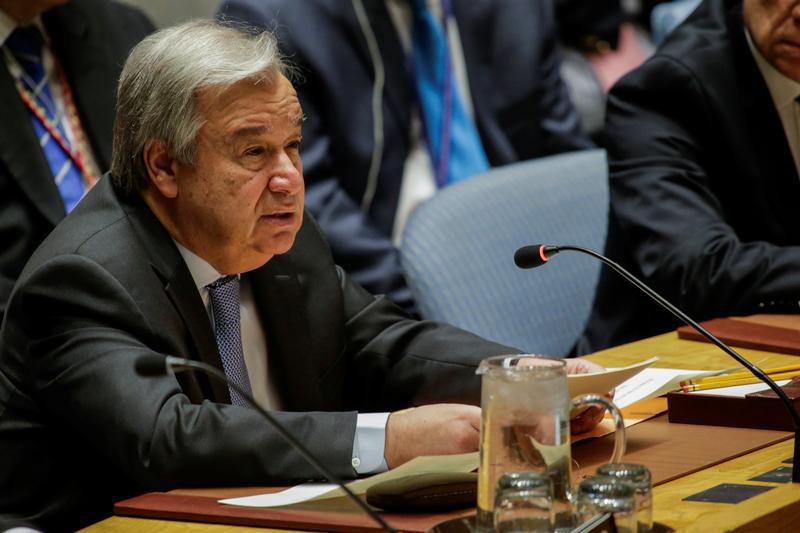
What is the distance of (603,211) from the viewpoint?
10.7 feet

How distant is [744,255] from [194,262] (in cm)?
125

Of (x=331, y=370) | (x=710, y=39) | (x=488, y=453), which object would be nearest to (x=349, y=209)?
(x=710, y=39)

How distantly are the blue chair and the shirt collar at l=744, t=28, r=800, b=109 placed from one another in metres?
0.45

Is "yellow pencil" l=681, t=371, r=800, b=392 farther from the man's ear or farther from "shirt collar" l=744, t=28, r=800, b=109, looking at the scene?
"shirt collar" l=744, t=28, r=800, b=109

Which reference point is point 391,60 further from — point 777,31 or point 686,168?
point 777,31

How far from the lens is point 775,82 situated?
3.12 m

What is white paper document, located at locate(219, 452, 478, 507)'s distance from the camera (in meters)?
1.61

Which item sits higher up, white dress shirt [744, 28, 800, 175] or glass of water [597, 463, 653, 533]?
glass of water [597, 463, 653, 533]

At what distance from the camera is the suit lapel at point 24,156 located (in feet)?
10.3

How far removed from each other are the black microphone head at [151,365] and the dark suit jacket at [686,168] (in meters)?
1.81

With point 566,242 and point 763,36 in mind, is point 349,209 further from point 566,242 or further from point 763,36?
point 763,36

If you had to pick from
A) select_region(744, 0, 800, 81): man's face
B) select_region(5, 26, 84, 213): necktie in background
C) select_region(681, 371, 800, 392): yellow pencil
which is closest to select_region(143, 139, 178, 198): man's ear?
select_region(681, 371, 800, 392): yellow pencil

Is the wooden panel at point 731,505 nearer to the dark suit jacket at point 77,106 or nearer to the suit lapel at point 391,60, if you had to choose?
the dark suit jacket at point 77,106

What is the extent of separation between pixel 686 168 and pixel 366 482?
1.72 m
